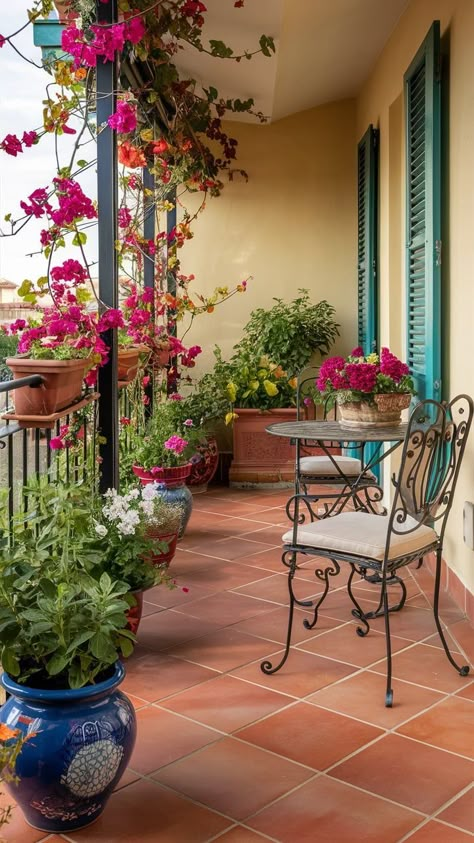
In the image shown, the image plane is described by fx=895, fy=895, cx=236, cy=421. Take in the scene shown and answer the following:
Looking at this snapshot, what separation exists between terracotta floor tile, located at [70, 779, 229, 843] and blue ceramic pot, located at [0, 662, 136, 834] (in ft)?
0.20

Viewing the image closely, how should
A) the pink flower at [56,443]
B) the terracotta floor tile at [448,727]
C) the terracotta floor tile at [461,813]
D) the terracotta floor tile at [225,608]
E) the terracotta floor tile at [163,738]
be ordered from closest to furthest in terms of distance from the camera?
the terracotta floor tile at [461,813], the terracotta floor tile at [163,738], the terracotta floor tile at [448,727], the pink flower at [56,443], the terracotta floor tile at [225,608]

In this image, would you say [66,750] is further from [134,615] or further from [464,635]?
[464,635]

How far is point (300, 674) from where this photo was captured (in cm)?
312

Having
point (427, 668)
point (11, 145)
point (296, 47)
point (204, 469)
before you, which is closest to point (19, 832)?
point (427, 668)

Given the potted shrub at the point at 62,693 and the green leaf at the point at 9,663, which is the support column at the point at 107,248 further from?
the green leaf at the point at 9,663

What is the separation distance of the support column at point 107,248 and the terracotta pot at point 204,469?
2830 millimetres

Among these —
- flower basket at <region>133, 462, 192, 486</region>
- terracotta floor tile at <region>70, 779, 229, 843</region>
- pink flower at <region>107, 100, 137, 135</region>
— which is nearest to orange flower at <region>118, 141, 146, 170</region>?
pink flower at <region>107, 100, 137, 135</region>

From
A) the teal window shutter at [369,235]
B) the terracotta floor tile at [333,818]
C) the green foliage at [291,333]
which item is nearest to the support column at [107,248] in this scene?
the terracotta floor tile at [333,818]

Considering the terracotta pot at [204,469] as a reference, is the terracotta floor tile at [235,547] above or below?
below

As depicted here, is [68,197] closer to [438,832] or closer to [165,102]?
[438,832]

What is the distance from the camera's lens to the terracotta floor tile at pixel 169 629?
3466mm

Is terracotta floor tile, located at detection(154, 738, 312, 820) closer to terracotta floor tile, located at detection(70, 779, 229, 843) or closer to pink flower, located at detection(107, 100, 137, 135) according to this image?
terracotta floor tile, located at detection(70, 779, 229, 843)

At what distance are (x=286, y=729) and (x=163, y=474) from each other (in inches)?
87.6

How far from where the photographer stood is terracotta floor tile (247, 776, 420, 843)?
211cm
